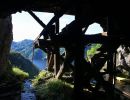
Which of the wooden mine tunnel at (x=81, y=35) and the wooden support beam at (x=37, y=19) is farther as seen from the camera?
the wooden support beam at (x=37, y=19)

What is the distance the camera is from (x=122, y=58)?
30.0 m

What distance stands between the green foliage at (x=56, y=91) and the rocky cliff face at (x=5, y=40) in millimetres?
6514

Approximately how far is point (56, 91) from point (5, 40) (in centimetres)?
751

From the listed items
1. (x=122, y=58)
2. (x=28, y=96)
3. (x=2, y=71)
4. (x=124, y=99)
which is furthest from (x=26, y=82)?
(x=122, y=58)

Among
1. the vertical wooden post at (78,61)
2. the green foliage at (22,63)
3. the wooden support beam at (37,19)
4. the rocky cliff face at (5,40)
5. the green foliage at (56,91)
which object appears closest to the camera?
the vertical wooden post at (78,61)

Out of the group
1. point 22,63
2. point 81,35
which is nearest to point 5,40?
point 81,35

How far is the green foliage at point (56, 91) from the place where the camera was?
11844 mm

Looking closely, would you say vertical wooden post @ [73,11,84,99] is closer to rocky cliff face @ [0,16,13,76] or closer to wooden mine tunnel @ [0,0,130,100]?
wooden mine tunnel @ [0,0,130,100]

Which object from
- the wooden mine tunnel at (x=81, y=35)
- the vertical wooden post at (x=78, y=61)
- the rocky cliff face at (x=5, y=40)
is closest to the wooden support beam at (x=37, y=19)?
the wooden mine tunnel at (x=81, y=35)

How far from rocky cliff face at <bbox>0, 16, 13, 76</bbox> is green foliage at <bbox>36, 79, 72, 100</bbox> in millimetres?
6514

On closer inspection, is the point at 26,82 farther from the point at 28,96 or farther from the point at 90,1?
the point at 90,1

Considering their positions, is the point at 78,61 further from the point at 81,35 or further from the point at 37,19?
the point at 37,19

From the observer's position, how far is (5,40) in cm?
1866

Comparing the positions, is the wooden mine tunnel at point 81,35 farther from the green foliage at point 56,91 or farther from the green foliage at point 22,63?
the green foliage at point 22,63
